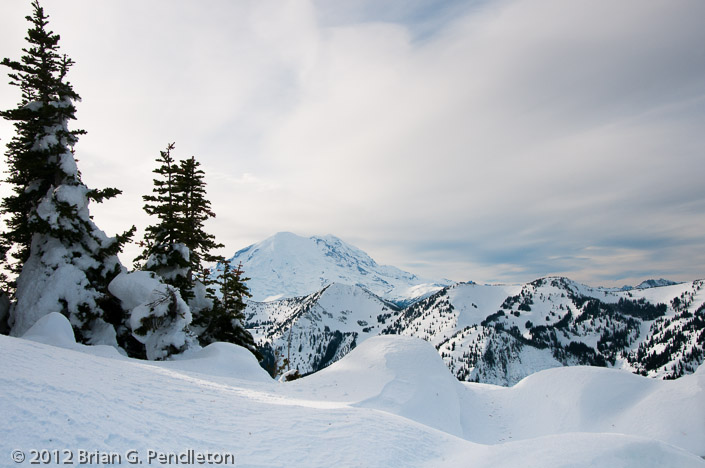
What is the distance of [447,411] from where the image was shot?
17.7 m

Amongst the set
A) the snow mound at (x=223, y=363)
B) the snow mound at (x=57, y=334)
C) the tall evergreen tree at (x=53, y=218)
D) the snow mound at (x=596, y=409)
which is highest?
the tall evergreen tree at (x=53, y=218)

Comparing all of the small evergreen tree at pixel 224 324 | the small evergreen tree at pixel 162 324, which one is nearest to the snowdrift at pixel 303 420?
the small evergreen tree at pixel 162 324

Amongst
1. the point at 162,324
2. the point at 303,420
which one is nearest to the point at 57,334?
the point at 162,324

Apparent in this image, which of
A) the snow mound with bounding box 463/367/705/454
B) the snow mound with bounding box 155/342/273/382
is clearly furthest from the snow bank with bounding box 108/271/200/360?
the snow mound with bounding box 463/367/705/454

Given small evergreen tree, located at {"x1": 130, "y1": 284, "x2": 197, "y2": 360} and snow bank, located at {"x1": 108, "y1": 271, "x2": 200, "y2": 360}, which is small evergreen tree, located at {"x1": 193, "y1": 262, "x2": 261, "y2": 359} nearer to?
small evergreen tree, located at {"x1": 130, "y1": 284, "x2": 197, "y2": 360}

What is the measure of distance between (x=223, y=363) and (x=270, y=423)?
11.4 meters

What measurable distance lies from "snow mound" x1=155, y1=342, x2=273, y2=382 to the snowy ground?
4.7 inches

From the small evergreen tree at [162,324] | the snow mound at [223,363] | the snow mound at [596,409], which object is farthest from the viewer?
the small evergreen tree at [162,324]

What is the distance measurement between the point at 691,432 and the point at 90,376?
83.1 ft

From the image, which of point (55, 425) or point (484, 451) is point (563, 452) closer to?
point (484, 451)

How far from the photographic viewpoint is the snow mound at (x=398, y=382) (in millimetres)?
16062

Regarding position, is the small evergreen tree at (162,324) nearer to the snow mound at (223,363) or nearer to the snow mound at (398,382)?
the snow mound at (223,363)

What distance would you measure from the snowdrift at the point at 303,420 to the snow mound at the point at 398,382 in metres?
0.08

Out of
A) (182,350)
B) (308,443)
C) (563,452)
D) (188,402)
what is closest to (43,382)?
(188,402)
